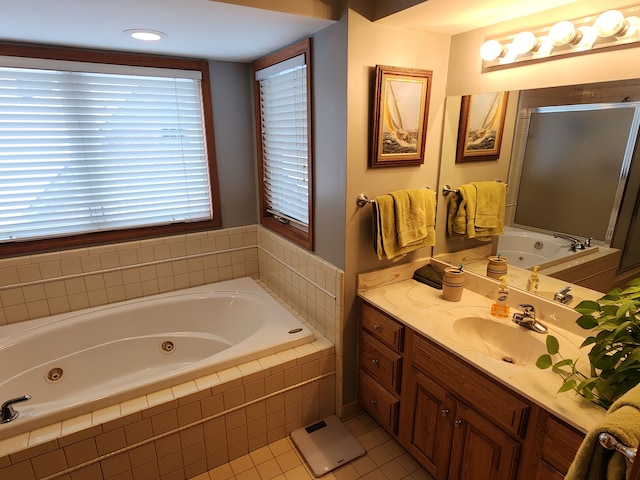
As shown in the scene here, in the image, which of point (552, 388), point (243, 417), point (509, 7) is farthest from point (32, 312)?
point (509, 7)

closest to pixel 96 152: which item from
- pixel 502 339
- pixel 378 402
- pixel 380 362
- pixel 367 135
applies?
pixel 367 135

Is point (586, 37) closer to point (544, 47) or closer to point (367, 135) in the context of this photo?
point (544, 47)

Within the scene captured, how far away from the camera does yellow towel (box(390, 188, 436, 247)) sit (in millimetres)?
1993

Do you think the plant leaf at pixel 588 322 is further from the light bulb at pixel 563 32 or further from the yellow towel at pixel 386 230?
the light bulb at pixel 563 32

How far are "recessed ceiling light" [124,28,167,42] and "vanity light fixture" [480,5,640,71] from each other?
1.63 metres

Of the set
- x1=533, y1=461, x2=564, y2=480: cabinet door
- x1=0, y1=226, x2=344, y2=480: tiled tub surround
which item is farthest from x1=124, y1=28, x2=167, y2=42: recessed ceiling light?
x1=533, y1=461, x2=564, y2=480: cabinet door

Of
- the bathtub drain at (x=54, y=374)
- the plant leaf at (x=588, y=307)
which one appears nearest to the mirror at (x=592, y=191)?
the plant leaf at (x=588, y=307)

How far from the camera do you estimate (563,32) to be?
150 centimetres

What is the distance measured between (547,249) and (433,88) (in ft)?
3.29

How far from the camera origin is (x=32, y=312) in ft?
7.98

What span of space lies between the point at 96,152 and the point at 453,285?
2.32 meters

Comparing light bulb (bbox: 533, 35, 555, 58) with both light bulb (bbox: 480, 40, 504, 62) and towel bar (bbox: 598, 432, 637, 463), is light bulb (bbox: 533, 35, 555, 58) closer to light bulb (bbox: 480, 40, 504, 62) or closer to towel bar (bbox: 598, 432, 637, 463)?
light bulb (bbox: 480, 40, 504, 62)

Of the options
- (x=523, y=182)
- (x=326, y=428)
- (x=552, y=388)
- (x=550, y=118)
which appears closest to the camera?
(x=552, y=388)

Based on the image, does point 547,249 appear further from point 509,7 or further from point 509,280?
point 509,7
